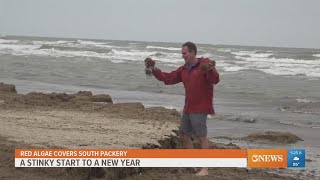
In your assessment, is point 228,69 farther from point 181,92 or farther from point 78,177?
point 78,177

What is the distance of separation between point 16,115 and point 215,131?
4.42 m

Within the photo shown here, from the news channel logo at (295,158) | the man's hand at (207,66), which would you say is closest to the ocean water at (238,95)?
the news channel logo at (295,158)

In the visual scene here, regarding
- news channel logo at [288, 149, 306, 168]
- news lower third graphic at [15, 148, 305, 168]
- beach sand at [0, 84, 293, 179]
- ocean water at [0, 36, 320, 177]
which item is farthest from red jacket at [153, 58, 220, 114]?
news channel logo at [288, 149, 306, 168]

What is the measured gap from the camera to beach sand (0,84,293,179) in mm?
5680

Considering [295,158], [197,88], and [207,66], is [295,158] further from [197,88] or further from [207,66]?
[207,66]

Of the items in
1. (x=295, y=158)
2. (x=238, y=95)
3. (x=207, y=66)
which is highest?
(x=207, y=66)

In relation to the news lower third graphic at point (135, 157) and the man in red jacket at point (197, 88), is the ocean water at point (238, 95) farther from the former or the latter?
the news lower third graphic at point (135, 157)

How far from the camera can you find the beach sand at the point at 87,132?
5680 millimetres

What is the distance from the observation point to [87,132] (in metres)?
7.54

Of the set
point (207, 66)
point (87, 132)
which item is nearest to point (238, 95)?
point (87, 132)

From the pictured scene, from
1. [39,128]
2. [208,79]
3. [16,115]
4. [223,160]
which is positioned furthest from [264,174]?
[16,115]

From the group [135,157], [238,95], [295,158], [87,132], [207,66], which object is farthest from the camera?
[238,95]

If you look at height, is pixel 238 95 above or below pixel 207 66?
below

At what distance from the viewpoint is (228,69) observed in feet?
108
